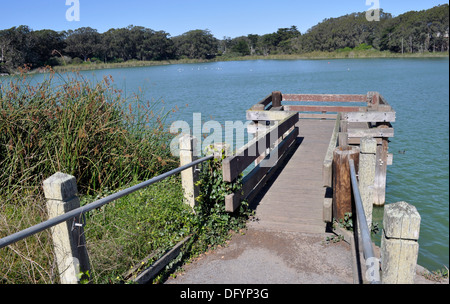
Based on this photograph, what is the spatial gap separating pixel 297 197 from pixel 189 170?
237cm

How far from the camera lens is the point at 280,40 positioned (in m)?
160

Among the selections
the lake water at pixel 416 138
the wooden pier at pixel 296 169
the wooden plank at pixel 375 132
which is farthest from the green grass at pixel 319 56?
the wooden plank at pixel 375 132

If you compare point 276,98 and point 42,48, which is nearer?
point 276,98

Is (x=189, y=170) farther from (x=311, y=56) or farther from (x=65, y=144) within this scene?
(x=311, y=56)

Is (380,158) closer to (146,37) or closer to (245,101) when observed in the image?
(245,101)

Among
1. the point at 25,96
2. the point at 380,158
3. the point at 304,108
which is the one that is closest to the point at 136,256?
the point at 25,96

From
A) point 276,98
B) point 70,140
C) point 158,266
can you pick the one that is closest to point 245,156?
point 158,266

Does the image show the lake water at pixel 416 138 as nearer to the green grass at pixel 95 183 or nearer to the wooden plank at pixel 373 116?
the green grass at pixel 95 183

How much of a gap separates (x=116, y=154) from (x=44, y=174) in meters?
1.13

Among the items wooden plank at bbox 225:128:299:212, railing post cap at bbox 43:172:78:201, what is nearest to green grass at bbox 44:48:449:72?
wooden plank at bbox 225:128:299:212

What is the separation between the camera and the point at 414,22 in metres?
95.2

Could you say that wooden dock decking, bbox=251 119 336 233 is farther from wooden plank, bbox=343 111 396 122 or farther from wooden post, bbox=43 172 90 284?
wooden post, bbox=43 172 90 284

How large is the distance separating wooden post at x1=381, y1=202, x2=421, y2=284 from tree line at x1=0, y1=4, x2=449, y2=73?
48751mm

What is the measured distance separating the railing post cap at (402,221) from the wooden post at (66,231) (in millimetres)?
Result: 2317
